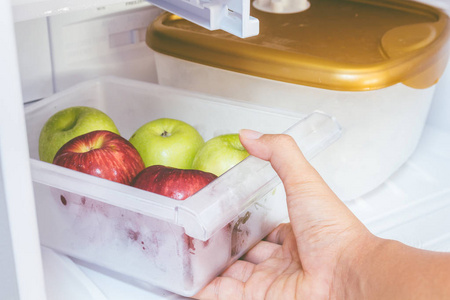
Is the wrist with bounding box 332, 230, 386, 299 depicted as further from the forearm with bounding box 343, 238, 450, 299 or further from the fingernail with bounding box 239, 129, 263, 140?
the fingernail with bounding box 239, 129, 263, 140

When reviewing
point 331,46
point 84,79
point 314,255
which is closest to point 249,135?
point 314,255

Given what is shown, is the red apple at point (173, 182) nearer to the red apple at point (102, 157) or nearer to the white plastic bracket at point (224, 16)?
the red apple at point (102, 157)

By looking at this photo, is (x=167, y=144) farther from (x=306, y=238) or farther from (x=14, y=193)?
(x=14, y=193)

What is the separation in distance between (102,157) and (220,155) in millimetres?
145

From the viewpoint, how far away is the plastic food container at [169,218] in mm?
549

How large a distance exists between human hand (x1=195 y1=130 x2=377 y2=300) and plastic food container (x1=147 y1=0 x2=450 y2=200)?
18 centimetres

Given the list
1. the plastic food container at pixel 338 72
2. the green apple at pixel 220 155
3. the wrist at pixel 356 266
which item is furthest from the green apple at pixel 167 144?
the wrist at pixel 356 266

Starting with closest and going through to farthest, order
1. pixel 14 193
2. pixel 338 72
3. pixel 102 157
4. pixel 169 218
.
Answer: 1. pixel 14 193
2. pixel 169 218
3. pixel 102 157
4. pixel 338 72

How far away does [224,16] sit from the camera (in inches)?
21.2

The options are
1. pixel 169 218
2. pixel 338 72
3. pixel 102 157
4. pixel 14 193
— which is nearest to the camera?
pixel 14 193

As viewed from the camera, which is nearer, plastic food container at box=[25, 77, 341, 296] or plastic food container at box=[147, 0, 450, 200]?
plastic food container at box=[25, 77, 341, 296]

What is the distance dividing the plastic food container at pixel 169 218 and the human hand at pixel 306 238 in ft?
0.08

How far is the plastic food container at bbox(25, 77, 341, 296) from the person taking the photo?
0.55 m

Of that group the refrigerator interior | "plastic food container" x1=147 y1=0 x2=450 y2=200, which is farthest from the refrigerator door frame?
"plastic food container" x1=147 y1=0 x2=450 y2=200
